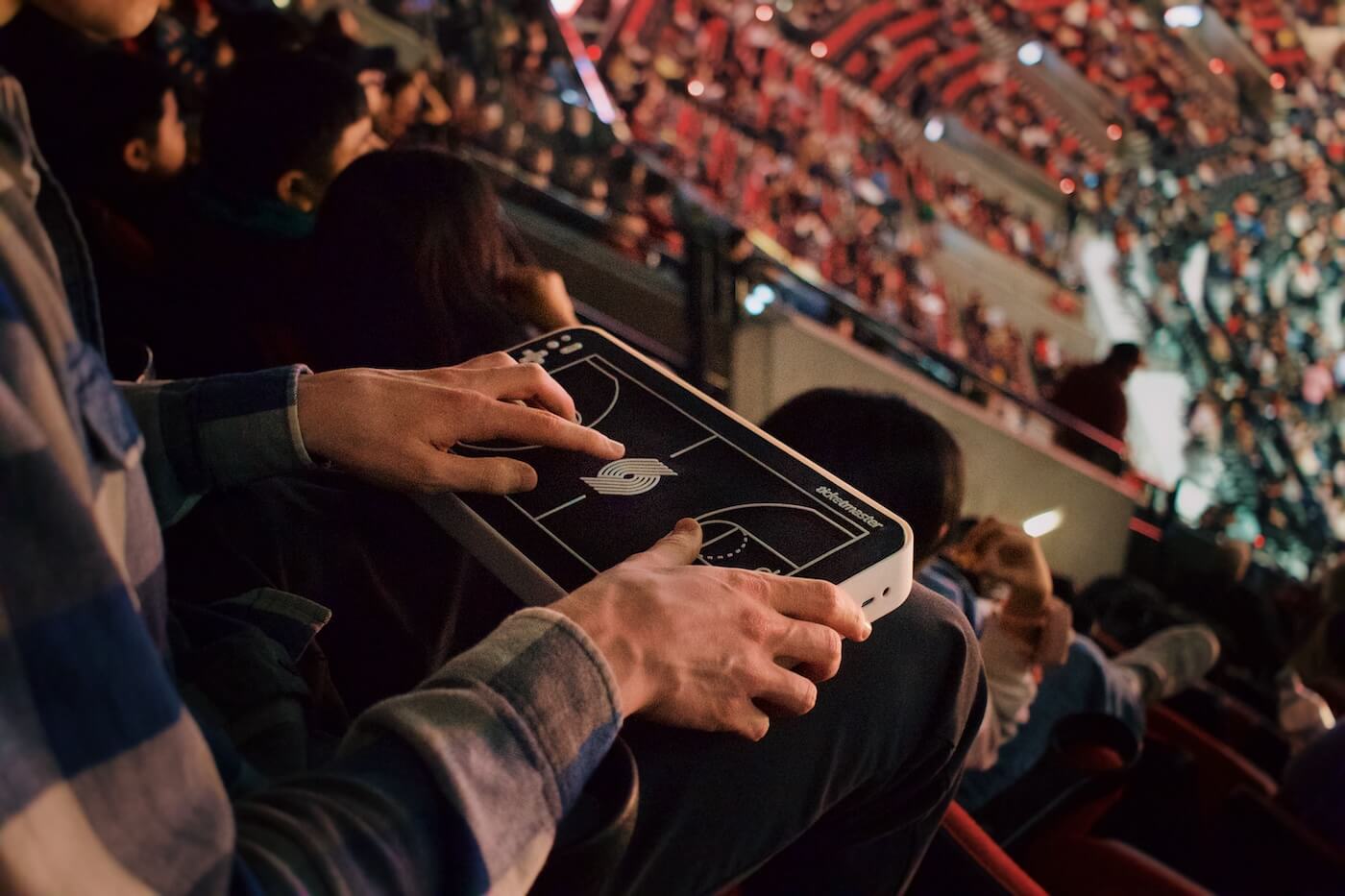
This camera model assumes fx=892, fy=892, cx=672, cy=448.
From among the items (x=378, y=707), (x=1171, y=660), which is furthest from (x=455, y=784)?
(x=1171, y=660)

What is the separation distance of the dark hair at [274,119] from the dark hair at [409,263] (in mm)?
396

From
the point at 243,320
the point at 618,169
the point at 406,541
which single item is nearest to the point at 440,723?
the point at 406,541

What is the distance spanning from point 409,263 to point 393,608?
81cm

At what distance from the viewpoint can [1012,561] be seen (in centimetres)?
152

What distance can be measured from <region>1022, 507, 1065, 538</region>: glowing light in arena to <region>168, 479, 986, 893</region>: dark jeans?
9.81ft

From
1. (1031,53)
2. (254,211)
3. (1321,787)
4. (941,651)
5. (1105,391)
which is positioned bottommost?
(1105,391)

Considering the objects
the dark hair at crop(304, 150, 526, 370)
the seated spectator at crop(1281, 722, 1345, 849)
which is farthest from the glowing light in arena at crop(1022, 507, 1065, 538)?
the dark hair at crop(304, 150, 526, 370)

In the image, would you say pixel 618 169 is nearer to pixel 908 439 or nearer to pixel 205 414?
pixel 908 439

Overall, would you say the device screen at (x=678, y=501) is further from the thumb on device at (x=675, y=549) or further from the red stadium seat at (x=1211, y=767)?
the red stadium seat at (x=1211, y=767)

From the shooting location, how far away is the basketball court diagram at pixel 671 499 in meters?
0.68

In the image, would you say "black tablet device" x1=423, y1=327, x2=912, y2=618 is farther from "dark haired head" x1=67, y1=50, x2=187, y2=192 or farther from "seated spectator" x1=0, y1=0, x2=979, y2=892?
"dark haired head" x1=67, y1=50, x2=187, y2=192

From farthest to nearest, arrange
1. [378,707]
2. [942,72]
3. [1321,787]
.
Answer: [942,72] → [1321,787] → [378,707]

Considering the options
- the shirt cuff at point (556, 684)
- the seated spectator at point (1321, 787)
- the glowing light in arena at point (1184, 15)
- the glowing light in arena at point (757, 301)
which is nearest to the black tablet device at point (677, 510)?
the shirt cuff at point (556, 684)

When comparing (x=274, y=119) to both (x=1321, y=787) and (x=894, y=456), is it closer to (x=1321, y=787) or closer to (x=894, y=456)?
(x=894, y=456)
